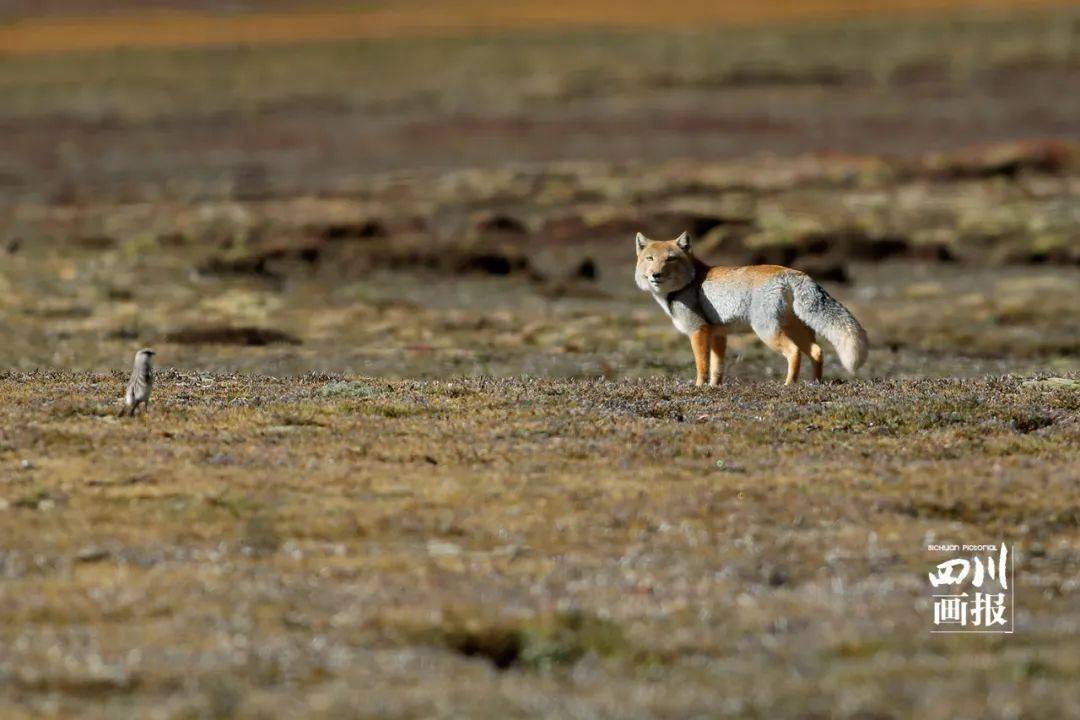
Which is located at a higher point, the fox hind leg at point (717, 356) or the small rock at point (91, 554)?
the fox hind leg at point (717, 356)

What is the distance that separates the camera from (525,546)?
16.4m

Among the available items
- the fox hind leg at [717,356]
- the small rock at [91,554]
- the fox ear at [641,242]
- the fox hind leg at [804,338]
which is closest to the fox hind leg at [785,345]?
the fox hind leg at [804,338]

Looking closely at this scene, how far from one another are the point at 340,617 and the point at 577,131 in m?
117

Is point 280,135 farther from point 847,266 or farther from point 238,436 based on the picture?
point 238,436

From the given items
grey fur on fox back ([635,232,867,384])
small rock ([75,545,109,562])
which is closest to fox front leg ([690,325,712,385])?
grey fur on fox back ([635,232,867,384])

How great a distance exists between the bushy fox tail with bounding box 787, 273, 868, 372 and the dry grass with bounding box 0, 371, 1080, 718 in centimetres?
78

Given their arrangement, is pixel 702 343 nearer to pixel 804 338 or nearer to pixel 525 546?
pixel 804 338

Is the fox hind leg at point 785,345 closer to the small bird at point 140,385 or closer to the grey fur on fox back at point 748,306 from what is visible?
the grey fur on fox back at point 748,306

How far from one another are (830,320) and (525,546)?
25.2 ft

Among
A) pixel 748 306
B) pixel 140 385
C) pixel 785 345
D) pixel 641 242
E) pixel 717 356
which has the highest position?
pixel 641 242

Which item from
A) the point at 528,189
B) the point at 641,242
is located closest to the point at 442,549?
the point at 641,242

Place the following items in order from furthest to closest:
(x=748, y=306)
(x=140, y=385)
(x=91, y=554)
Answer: (x=748, y=306)
(x=140, y=385)
(x=91, y=554)

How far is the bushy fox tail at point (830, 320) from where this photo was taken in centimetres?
2202

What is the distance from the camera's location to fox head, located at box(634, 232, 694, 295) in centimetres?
2338
